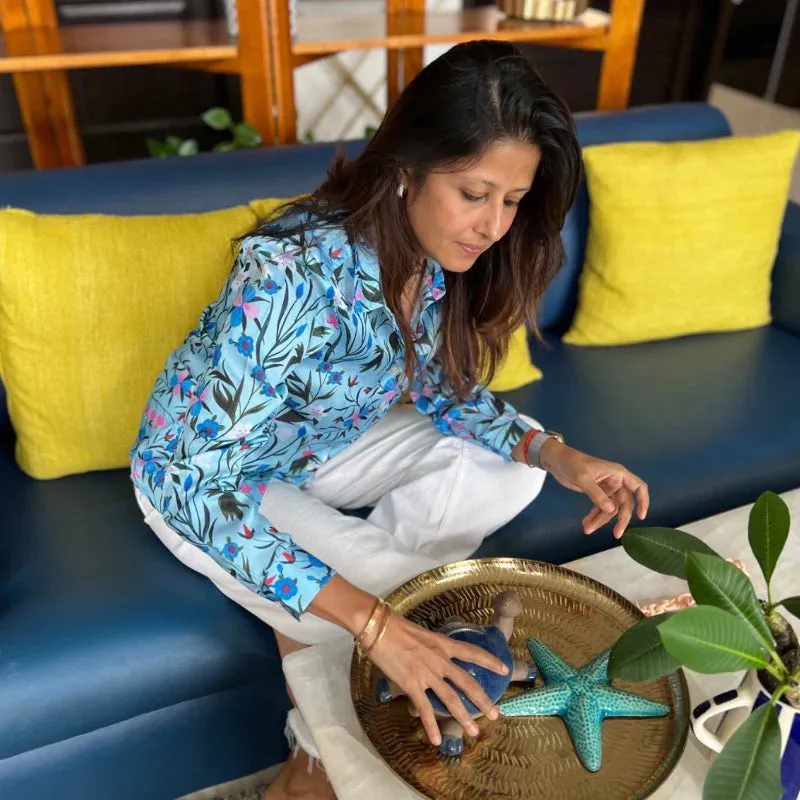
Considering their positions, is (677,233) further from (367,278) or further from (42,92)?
(42,92)

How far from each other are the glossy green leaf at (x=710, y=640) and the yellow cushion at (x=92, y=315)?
0.87m

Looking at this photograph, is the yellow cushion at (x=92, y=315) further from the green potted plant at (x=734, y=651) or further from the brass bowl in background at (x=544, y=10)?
the brass bowl in background at (x=544, y=10)

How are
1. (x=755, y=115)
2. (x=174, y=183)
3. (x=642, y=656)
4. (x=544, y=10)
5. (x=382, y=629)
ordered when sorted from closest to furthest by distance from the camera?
(x=642, y=656) → (x=382, y=629) → (x=174, y=183) → (x=544, y=10) → (x=755, y=115)

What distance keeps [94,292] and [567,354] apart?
928 mm

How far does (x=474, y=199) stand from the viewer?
0.87 metres

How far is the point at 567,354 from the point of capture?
1.62 meters

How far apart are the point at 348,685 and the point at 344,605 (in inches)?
3.4

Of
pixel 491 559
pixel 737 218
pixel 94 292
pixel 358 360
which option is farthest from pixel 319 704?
pixel 737 218

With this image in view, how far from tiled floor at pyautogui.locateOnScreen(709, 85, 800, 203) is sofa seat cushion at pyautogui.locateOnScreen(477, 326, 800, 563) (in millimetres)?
854

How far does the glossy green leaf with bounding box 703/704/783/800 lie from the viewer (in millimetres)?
577

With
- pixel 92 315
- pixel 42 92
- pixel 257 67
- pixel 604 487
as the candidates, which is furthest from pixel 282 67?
pixel 604 487

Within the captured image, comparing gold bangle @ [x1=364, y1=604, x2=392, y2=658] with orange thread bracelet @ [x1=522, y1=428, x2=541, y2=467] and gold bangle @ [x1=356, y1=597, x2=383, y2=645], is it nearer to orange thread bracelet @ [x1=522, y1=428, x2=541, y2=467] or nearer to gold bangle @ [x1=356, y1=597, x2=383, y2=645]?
gold bangle @ [x1=356, y1=597, x2=383, y2=645]

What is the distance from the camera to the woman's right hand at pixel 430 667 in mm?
716

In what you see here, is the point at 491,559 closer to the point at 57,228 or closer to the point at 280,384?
the point at 280,384
